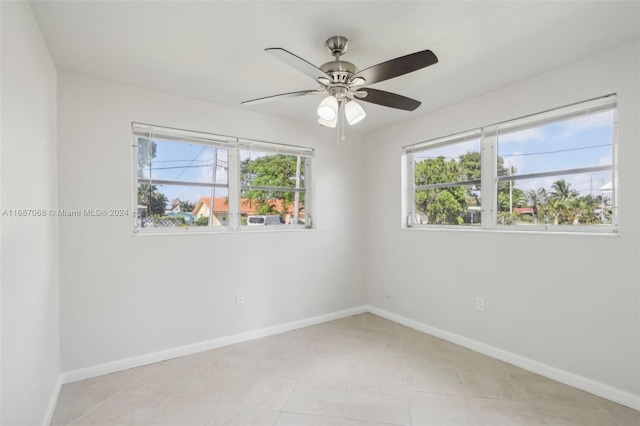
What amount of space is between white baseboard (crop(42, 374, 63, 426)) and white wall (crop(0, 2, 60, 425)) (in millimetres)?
12

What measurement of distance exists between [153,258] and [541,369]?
10.9 ft

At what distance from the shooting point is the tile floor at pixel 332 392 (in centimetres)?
195

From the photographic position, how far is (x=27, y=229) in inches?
62.9

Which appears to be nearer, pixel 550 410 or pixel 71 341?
pixel 550 410

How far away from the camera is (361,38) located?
1.92 meters

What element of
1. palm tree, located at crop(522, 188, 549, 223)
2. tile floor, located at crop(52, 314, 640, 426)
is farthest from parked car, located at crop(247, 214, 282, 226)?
palm tree, located at crop(522, 188, 549, 223)

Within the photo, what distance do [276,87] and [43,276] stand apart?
2093 mm

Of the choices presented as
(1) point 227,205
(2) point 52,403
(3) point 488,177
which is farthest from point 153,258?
(3) point 488,177

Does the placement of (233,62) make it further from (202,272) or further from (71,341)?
(71,341)

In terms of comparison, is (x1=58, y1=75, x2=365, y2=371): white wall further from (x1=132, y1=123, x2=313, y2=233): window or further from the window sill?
the window sill

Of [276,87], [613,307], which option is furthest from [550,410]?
[276,87]

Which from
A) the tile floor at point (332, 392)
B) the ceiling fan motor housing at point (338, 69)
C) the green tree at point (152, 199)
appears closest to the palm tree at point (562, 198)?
the tile floor at point (332, 392)

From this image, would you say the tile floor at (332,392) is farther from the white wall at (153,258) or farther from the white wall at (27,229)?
the white wall at (27,229)

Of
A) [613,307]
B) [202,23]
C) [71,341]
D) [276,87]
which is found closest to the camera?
[202,23]
